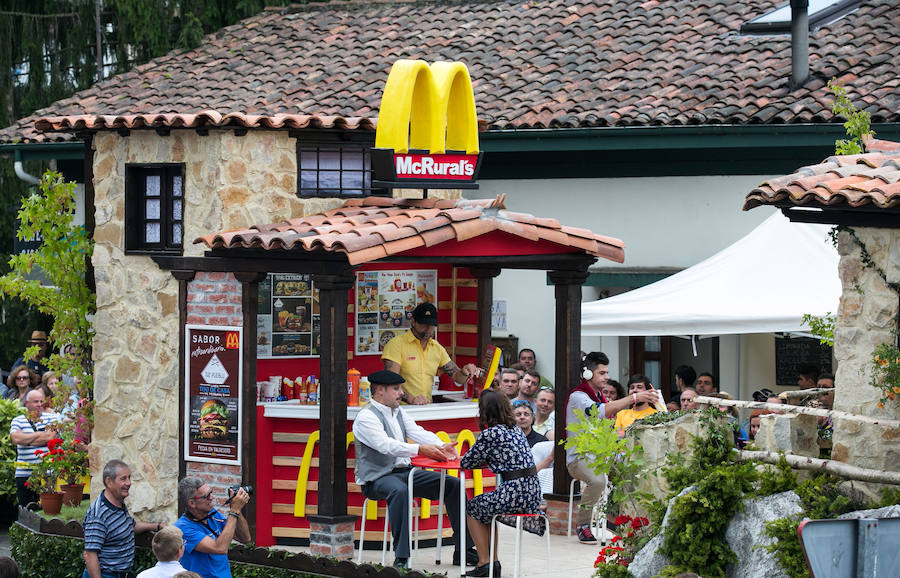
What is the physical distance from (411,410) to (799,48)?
6.98 m

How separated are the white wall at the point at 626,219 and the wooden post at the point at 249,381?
6183 millimetres

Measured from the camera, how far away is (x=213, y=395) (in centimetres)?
1202

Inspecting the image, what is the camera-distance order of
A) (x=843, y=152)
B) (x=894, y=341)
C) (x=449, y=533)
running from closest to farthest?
1. (x=894, y=341)
2. (x=843, y=152)
3. (x=449, y=533)

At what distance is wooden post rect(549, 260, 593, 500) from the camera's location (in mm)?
12344

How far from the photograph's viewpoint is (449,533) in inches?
473

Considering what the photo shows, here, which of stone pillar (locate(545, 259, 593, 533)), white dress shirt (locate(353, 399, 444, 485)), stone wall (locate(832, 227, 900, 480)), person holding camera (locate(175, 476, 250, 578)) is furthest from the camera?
stone pillar (locate(545, 259, 593, 533))

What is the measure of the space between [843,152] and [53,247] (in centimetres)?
716

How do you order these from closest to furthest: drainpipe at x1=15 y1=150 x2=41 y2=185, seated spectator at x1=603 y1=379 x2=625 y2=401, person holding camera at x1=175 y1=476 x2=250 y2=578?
person holding camera at x1=175 y1=476 x2=250 y2=578 < seated spectator at x1=603 y1=379 x2=625 y2=401 < drainpipe at x1=15 y1=150 x2=41 y2=185

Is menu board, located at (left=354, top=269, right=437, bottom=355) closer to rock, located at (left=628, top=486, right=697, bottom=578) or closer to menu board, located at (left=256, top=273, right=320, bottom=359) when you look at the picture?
menu board, located at (left=256, top=273, right=320, bottom=359)

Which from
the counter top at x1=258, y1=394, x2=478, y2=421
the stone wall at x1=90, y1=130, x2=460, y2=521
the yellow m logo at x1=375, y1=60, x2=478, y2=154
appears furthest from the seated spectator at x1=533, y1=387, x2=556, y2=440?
the stone wall at x1=90, y1=130, x2=460, y2=521

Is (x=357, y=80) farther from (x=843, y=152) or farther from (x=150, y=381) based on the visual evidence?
(x=843, y=152)

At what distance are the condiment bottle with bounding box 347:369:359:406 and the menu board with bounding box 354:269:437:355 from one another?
1.42 meters

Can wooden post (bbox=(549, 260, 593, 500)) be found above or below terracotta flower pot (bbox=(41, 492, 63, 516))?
above

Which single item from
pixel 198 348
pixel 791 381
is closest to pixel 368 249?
pixel 198 348
